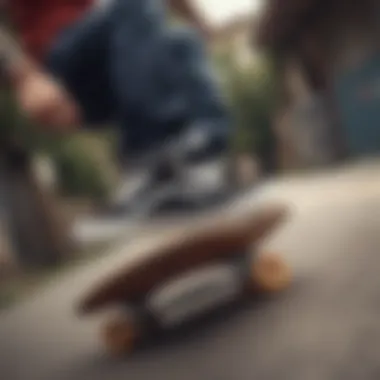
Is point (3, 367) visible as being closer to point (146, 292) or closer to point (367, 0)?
point (146, 292)

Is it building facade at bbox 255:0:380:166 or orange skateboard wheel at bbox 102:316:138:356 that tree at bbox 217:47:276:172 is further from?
orange skateboard wheel at bbox 102:316:138:356

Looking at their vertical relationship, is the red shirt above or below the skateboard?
above

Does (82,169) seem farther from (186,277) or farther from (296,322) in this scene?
(296,322)

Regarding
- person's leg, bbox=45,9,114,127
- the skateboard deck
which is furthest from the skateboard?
person's leg, bbox=45,9,114,127

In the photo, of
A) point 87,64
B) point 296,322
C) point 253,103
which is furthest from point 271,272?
point 87,64

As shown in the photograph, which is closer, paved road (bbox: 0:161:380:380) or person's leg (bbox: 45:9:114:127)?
paved road (bbox: 0:161:380:380)

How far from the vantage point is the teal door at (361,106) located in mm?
746

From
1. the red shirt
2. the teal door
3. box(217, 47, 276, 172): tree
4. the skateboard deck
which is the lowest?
the skateboard deck

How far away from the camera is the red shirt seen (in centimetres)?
81

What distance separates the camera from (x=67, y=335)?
0.80 m

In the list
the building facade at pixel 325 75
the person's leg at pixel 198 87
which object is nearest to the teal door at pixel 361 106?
the building facade at pixel 325 75

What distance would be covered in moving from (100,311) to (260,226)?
18cm

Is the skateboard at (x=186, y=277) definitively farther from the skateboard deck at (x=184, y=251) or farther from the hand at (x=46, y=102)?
the hand at (x=46, y=102)

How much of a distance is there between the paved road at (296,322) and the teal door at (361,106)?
0.08ft
